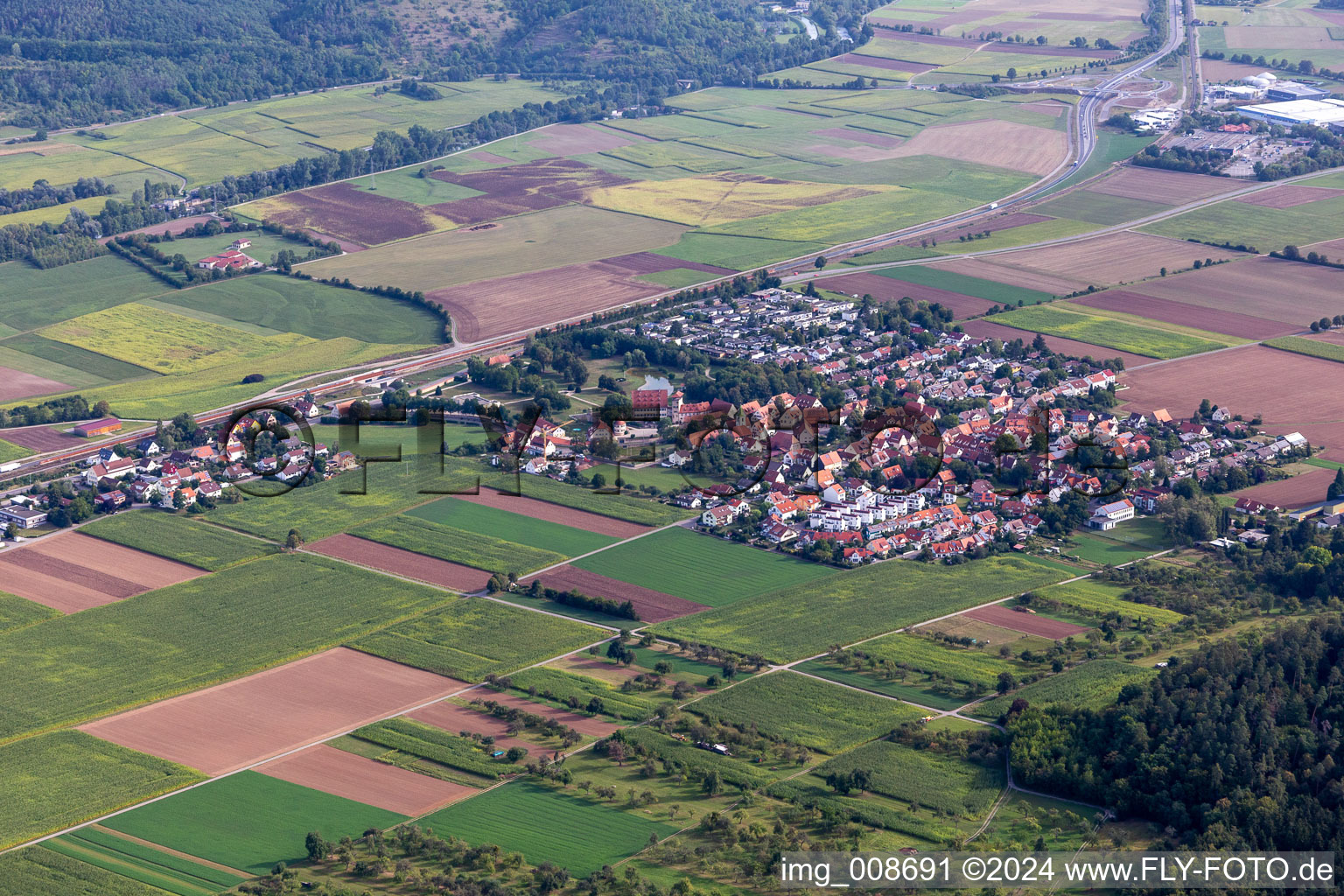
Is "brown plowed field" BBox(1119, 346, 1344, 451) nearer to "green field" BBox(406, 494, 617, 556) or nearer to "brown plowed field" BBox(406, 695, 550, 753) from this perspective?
"green field" BBox(406, 494, 617, 556)

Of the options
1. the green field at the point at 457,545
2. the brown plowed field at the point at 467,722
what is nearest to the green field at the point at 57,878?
the brown plowed field at the point at 467,722

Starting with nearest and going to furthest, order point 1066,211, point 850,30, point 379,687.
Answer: point 379,687
point 1066,211
point 850,30

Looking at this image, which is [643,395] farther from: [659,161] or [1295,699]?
[659,161]

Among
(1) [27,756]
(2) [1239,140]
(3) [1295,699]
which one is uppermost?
(2) [1239,140]

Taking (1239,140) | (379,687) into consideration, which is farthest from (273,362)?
(1239,140)

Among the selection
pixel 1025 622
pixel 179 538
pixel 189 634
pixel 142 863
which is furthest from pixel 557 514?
pixel 142 863

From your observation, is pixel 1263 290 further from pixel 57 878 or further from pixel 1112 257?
pixel 57 878
